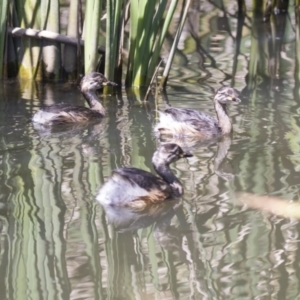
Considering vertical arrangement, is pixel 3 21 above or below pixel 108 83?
above

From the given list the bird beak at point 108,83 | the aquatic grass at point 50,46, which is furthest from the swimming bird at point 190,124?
the aquatic grass at point 50,46

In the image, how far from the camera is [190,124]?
7.79 m

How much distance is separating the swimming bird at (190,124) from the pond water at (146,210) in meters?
0.13

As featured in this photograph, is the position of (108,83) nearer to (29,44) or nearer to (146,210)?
(29,44)

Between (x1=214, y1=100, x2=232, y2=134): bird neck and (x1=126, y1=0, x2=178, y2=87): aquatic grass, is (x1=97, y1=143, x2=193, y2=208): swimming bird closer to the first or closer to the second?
(x1=214, y1=100, x2=232, y2=134): bird neck

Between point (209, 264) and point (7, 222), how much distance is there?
1419mm

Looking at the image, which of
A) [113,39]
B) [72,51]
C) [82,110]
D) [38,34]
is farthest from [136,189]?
[72,51]

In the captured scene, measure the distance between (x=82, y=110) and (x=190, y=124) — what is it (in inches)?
44.5

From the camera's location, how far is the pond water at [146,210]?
465 centimetres

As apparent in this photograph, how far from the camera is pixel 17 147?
7.21 meters

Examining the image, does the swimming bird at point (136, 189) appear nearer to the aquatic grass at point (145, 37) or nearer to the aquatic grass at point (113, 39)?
the aquatic grass at point (113, 39)

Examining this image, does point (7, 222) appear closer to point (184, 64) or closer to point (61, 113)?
point (61, 113)

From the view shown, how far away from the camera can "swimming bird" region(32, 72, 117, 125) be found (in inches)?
312

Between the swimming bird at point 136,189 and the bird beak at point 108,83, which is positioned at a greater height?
the bird beak at point 108,83
